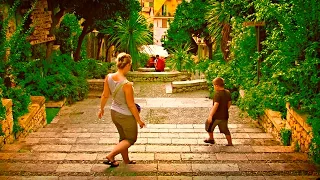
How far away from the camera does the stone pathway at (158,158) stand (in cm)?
443

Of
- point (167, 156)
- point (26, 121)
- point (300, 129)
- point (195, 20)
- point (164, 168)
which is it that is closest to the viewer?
point (164, 168)

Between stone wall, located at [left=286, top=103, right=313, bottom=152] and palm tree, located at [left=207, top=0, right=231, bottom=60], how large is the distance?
270 inches

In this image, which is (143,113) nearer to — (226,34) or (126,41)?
(226,34)

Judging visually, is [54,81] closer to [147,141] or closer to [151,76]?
[147,141]

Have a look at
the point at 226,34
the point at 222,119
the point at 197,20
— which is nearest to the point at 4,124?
the point at 222,119

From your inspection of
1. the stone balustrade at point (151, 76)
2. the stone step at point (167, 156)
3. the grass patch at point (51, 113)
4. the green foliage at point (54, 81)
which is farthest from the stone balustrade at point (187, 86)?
the stone step at point (167, 156)

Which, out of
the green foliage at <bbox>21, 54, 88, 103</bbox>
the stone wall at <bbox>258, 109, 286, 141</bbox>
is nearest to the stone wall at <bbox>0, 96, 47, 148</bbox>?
the green foliage at <bbox>21, 54, 88, 103</bbox>

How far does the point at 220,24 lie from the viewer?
43.2 feet

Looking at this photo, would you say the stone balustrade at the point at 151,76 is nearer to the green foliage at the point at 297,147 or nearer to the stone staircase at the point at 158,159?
the stone staircase at the point at 158,159

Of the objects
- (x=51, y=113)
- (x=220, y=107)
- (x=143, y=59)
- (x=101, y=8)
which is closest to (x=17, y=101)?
(x=220, y=107)

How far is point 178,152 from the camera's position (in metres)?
5.47

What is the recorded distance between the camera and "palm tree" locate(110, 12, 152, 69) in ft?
59.4

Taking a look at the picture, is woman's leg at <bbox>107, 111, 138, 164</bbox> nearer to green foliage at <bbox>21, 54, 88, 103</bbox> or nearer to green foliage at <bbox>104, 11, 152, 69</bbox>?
green foliage at <bbox>21, 54, 88, 103</bbox>

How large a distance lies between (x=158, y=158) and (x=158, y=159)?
0.04 m
